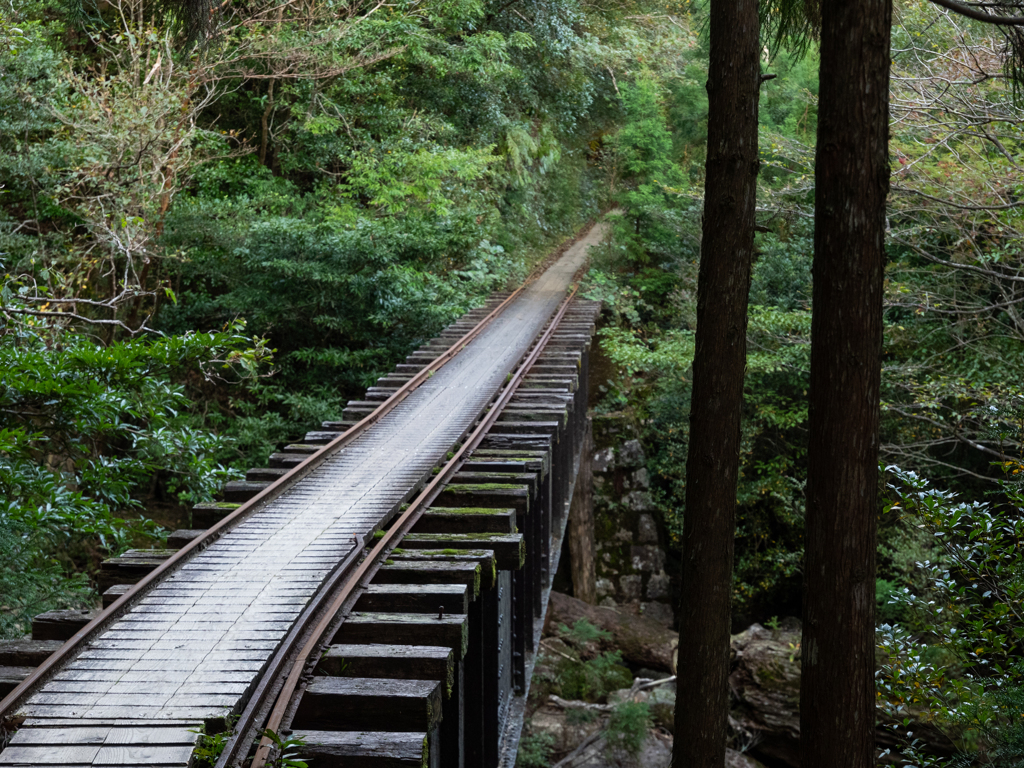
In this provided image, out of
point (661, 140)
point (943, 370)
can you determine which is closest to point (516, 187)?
point (661, 140)

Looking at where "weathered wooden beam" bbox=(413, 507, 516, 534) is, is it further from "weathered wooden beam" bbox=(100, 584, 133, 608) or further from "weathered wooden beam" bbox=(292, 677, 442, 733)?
"weathered wooden beam" bbox=(292, 677, 442, 733)

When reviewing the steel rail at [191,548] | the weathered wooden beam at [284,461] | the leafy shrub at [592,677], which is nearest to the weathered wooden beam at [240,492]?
the steel rail at [191,548]

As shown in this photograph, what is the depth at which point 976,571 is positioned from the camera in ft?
17.6

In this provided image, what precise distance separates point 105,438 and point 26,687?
28.6ft

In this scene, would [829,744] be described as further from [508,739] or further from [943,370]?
[943,370]

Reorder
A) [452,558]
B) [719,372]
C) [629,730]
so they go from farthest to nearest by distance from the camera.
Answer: [629,730] → [452,558] → [719,372]

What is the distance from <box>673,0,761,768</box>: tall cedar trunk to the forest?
1628mm

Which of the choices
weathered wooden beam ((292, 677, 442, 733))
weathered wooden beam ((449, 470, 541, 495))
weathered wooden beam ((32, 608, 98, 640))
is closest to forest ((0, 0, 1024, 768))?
weathered wooden beam ((32, 608, 98, 640))

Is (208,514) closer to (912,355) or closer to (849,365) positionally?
(849,365)

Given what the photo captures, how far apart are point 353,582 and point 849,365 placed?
3.42 meters

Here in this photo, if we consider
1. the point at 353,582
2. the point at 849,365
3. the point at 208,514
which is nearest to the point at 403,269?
the point at 208,514

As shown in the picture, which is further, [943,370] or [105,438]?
[943,370]

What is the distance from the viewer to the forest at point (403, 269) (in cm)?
755

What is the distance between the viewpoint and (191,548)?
5.85 m
